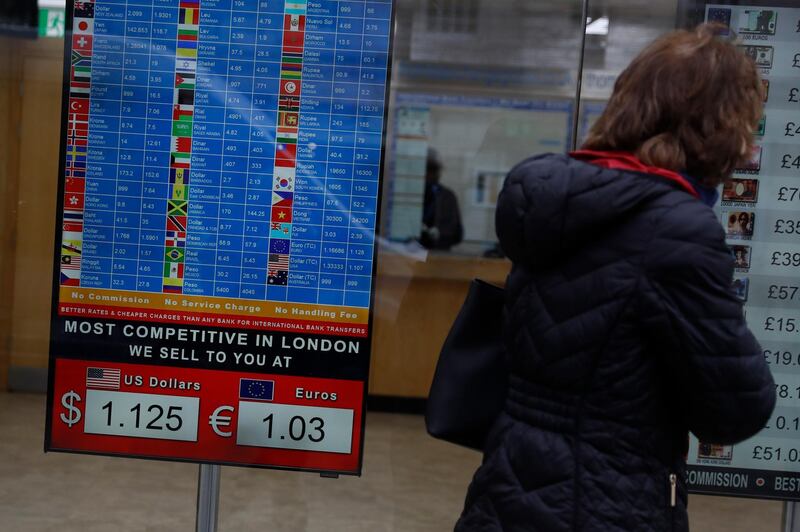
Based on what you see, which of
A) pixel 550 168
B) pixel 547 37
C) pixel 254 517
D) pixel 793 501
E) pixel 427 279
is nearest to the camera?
pixel 550 168

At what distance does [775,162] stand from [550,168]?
53.0 inches

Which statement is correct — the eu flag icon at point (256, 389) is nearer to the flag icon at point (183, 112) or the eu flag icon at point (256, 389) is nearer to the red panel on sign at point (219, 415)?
the red panel on sign at point (219, 415)

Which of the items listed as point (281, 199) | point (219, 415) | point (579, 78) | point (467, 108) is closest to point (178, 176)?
point (281, 199)

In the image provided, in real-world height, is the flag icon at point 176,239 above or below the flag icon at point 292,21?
below

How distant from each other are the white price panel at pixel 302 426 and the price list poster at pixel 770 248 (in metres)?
0.94

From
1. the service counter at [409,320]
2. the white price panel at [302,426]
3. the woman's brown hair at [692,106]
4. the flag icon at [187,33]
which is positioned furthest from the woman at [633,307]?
the service counter at [409,320]

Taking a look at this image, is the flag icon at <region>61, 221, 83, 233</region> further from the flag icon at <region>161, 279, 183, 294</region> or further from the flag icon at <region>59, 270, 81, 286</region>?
the flag icon at <region>161, 279, 183, 294</region>

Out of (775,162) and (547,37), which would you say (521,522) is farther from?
(547,37)

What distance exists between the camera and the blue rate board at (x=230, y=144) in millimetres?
2586

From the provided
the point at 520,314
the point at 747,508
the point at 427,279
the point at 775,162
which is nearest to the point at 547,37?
the point at 427,279

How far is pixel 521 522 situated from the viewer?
1.67m

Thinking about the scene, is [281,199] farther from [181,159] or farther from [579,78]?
[579,78]

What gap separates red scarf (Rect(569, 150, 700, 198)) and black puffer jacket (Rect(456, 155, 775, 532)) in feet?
0.06

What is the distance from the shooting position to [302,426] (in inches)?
103
